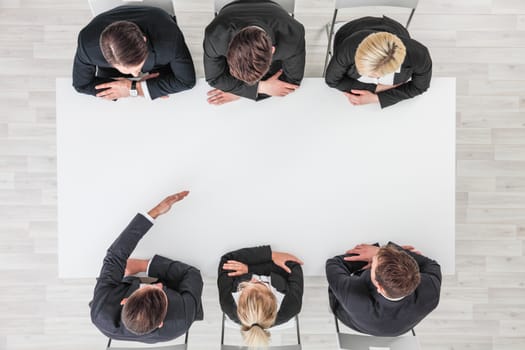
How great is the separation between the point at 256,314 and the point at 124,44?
48.4 inches

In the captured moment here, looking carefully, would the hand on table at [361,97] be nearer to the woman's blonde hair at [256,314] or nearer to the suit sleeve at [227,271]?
the suit sleeve at [227,271]

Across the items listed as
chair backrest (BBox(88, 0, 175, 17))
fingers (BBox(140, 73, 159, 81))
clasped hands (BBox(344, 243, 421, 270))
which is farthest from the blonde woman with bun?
chair backrest (BBox(88, 0, 175, 17))

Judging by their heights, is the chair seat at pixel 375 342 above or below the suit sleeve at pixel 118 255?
below

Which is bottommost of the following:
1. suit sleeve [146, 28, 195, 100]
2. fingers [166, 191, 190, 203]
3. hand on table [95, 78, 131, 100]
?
fingers [166, 191, 190, 203]

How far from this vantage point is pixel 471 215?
2.82 meters

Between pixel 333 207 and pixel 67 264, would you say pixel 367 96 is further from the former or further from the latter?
pixel 67 264

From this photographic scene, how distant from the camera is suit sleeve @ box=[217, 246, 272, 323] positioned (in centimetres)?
203

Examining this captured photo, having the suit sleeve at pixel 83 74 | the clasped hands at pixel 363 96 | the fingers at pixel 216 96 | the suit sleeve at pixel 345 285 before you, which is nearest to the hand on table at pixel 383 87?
the clasped hands at pixel 363 96

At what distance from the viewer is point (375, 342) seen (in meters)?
2.16

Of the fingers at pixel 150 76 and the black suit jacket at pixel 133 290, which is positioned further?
the fingers at pixel 150 76

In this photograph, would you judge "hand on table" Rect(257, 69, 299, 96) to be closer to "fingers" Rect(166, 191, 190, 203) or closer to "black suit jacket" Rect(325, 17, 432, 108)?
"black suit jacket" Rect(325, 17, 432, 108)

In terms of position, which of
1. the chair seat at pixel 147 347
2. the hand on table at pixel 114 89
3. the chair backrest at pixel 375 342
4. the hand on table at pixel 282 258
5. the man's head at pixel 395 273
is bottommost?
the chair seat at pixel 147 347

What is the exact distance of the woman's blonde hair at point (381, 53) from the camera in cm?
174

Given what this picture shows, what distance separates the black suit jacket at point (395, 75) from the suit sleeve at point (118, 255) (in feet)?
3.64
